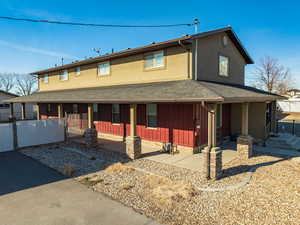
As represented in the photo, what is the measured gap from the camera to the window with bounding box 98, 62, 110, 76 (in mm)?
13887

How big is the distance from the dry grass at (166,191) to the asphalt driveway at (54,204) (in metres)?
0.81

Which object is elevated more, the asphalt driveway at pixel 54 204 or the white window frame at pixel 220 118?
the white window frame at pixel 220 118

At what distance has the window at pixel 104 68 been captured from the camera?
547 inches

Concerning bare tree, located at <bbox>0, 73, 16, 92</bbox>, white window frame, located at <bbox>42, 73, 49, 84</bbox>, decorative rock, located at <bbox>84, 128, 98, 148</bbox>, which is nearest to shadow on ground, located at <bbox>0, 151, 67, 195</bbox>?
decorative rock, located at <bbox>84, 128, 98, 148</bbox>

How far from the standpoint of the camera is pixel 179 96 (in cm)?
721

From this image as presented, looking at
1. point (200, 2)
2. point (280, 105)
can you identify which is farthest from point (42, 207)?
point (280, 105)

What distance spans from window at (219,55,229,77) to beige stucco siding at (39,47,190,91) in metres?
3.53

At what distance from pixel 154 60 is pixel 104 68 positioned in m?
4.90

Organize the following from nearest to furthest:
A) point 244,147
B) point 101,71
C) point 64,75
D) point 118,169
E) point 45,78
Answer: point 118,169, point 244,147, point 101,71, point 64,75, point 45,78

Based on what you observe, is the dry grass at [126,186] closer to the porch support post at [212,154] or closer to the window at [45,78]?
the porch support post at [212,154]

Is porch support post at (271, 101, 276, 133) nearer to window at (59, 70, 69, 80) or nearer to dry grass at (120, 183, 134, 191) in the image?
dry grass at (120, 183, 134, 191)

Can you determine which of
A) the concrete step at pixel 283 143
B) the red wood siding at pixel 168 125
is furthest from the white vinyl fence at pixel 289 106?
the red wood siding at pixel 168 125

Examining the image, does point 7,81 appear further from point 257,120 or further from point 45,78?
point 257,120

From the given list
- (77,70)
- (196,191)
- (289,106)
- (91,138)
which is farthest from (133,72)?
(289,106)
